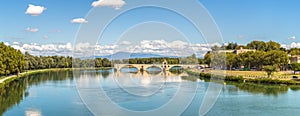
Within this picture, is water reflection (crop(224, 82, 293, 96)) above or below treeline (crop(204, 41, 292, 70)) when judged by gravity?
below

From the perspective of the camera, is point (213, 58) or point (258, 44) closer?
point (213, 58)

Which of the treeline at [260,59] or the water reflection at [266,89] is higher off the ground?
the treeline at [260,59]

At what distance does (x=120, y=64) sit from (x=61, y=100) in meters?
28.5

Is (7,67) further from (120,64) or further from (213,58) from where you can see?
(213,58)

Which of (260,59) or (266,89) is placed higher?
(260,59)

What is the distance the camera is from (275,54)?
116 ft

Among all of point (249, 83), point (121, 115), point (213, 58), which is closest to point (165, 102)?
point (121, 115)

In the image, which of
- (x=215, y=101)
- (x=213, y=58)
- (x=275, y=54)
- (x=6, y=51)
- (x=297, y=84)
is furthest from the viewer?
(x=213, y=58)

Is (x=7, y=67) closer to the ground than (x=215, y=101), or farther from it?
farther from it

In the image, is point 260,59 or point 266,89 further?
point 260,59

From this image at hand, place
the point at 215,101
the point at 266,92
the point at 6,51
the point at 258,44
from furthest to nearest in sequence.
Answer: the point at 258,44 < the point at 6,51 < the point at 266,92 < the point at 215,101

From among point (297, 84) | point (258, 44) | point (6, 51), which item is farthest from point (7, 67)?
point (258, 44)

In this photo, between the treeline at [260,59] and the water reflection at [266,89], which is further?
the treeline at [260,59]

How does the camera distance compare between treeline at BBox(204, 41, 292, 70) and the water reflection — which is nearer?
the water reflection
